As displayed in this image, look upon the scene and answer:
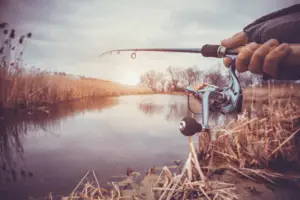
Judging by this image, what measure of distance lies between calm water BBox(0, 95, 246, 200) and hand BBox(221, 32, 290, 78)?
3.00m

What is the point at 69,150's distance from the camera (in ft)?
16.3

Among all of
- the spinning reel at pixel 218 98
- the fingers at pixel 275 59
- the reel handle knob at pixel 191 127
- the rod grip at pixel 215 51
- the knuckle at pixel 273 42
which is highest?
the rod grip at pixel 215 51

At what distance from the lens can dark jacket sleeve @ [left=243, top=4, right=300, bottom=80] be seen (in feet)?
3.08

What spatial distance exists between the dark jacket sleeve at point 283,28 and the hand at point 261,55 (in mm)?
36

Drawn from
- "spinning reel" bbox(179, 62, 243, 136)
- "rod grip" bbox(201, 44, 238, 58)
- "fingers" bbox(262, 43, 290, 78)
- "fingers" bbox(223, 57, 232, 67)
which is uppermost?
"rod grip" bbox(201, 44, 238, 58)

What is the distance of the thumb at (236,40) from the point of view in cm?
118

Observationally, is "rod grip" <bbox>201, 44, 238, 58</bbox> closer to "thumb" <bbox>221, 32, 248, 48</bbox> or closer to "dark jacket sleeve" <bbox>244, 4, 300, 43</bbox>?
"thumb" <bbox>221, 32, 248, 48</bbox>

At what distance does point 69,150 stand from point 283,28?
191 inches

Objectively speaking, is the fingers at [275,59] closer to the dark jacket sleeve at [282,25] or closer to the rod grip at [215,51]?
the dark jacket sleeve at [282,25]

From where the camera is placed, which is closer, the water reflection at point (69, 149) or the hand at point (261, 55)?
the hand at point (261, 55)

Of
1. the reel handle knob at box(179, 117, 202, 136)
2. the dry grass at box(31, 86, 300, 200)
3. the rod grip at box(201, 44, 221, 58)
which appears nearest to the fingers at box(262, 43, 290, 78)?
the rod grip at box(201, 44, 221, 58)

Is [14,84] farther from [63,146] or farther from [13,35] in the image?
[63,146]

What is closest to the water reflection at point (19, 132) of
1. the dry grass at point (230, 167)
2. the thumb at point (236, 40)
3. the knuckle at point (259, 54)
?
the dry grass at point (230, 167)

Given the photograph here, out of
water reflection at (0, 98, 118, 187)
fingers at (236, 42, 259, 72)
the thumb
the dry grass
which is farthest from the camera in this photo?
water reflection at (0, 98, 118, 187)
